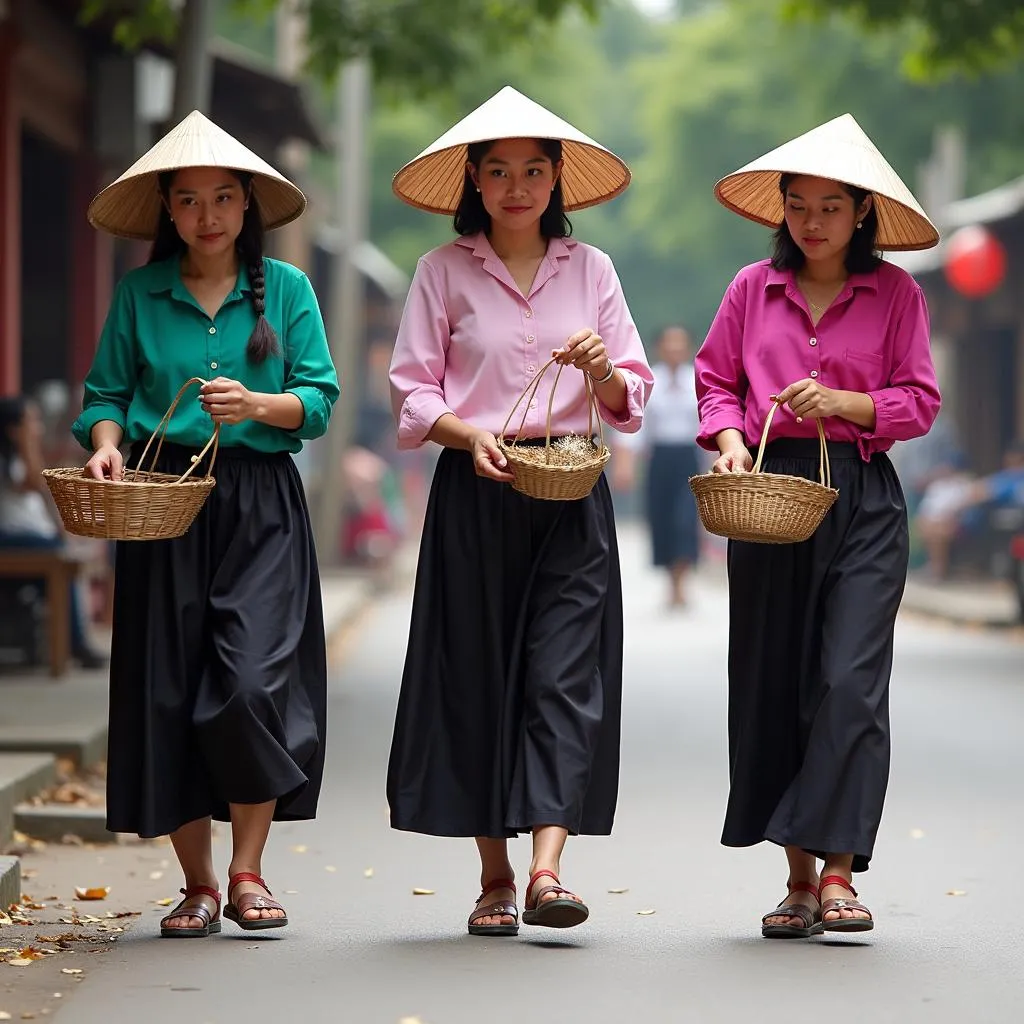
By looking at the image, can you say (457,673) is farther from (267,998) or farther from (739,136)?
(739,136)

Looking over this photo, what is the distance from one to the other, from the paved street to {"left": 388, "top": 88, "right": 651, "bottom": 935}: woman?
406 millimetres

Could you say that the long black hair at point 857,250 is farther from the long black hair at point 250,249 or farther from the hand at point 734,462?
the long black hair at point 250,249

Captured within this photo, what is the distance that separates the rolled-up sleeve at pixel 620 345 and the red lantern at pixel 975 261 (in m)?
16.9

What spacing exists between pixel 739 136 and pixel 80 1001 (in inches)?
1555

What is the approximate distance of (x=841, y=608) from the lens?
226 inches

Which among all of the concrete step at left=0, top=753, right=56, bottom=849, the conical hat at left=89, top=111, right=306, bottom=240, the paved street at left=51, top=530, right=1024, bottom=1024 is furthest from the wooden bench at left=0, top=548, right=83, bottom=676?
the conical hat at left=89, top=111, right=306, bottom=240

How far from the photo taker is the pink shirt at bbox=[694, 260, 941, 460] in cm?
582

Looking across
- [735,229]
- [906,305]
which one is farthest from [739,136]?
[906,305]

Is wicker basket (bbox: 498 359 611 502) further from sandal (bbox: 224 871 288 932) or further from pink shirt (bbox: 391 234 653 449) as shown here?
sandal (bbox: 224 871 288 932)

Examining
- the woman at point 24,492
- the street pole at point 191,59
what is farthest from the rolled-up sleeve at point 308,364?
the woman at point 24,492

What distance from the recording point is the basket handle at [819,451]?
559 cm

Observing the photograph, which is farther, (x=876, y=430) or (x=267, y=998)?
(x=876, y=430)

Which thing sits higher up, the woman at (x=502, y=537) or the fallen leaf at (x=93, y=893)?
the woman at (x=502, y=537)

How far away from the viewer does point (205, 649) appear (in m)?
5.77
